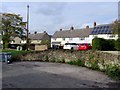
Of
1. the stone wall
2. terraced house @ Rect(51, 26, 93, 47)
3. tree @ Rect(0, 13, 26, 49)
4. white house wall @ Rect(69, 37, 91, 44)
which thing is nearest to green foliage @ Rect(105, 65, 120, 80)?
the stone wall

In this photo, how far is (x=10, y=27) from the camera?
2192 inches

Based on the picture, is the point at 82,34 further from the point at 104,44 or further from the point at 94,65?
the point at 94,65

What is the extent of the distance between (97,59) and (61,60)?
186 inches

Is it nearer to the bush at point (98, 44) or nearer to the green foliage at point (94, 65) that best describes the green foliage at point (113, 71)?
the green foliage at point (94, 65)

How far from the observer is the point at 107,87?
453 inches

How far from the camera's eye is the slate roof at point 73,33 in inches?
2965

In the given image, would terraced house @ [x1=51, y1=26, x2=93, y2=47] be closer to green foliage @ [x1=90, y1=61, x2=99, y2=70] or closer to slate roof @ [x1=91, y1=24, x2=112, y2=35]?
slate roof @ [x1=91, y1=24, x2=112, y2=35]

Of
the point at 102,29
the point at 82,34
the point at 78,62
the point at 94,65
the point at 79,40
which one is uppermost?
the point at 102,29

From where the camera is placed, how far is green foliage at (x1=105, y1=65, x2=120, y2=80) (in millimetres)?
14428

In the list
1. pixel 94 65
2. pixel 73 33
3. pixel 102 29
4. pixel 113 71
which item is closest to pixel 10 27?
pixel 102 29

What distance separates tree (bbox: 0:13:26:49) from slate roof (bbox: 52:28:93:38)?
23972mm

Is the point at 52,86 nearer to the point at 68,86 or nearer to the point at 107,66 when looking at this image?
the point at 68,86

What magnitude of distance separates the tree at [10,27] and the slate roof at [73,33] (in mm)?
23972

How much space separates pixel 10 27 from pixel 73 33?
29.8 m
